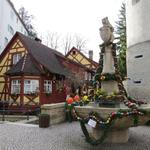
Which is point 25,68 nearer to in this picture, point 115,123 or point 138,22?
point 138,22

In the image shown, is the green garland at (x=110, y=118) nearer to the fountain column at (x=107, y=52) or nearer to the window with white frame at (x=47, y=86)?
the fountain column at (x=107, y=52)

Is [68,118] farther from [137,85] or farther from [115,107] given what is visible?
[115,107]

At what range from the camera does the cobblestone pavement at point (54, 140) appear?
7.66 meters

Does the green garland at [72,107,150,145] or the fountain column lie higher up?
the fountain column

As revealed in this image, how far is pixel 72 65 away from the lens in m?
30.6

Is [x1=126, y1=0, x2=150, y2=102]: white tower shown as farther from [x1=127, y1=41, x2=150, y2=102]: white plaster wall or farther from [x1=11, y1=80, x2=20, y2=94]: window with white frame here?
[x1=11, y1=80, x2=20, y2=94]: window with white frame

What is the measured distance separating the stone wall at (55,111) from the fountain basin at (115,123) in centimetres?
390

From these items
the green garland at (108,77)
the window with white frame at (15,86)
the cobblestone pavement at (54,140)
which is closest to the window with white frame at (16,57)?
the window with white frame at (15,86)

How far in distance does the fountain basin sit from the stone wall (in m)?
3.90

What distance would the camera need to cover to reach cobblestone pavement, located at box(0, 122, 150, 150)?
766cm

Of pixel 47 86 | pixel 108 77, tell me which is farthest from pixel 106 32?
pixel 47 86

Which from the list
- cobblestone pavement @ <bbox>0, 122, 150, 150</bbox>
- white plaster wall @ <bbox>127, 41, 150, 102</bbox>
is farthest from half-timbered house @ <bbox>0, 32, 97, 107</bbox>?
cobblestone pavement @ <bbox>0, 122, 150, 150</bbox>

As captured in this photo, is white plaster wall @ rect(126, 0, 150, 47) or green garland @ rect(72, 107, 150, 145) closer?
green garland @ rect(72, 107, 150, 145)

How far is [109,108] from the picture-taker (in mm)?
7773
